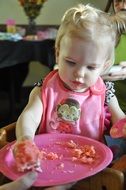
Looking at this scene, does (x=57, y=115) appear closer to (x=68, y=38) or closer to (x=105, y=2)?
(x=68, y=38)

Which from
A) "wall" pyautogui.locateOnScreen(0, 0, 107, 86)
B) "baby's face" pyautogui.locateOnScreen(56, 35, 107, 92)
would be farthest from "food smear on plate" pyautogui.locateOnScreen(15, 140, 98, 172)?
"wall" pyautogui.locateOnScreen(0, 0, 107, 86)

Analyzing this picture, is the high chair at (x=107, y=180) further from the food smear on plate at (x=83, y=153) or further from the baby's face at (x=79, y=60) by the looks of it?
the baby's face at (x=79, y=60)

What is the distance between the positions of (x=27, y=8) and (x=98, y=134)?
1759mm

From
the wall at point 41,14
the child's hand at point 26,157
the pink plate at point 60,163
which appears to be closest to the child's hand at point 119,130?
the pink plate at point 60,163

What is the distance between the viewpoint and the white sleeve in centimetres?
95

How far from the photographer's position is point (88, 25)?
977 millimetres

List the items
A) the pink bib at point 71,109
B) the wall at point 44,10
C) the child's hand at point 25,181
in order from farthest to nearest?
the wall at point 44,10 < the pink bib at point 71,109 < the child's hand at point 25,181

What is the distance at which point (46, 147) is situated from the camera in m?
0.96

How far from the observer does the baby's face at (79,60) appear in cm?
96

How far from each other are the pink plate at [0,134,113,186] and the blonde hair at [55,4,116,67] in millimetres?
262

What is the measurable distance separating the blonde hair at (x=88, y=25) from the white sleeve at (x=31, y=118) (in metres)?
0.18

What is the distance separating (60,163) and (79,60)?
26cm

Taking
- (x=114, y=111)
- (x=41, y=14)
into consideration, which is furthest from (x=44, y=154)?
(x=41, y=14)

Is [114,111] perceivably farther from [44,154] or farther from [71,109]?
[44,154]
